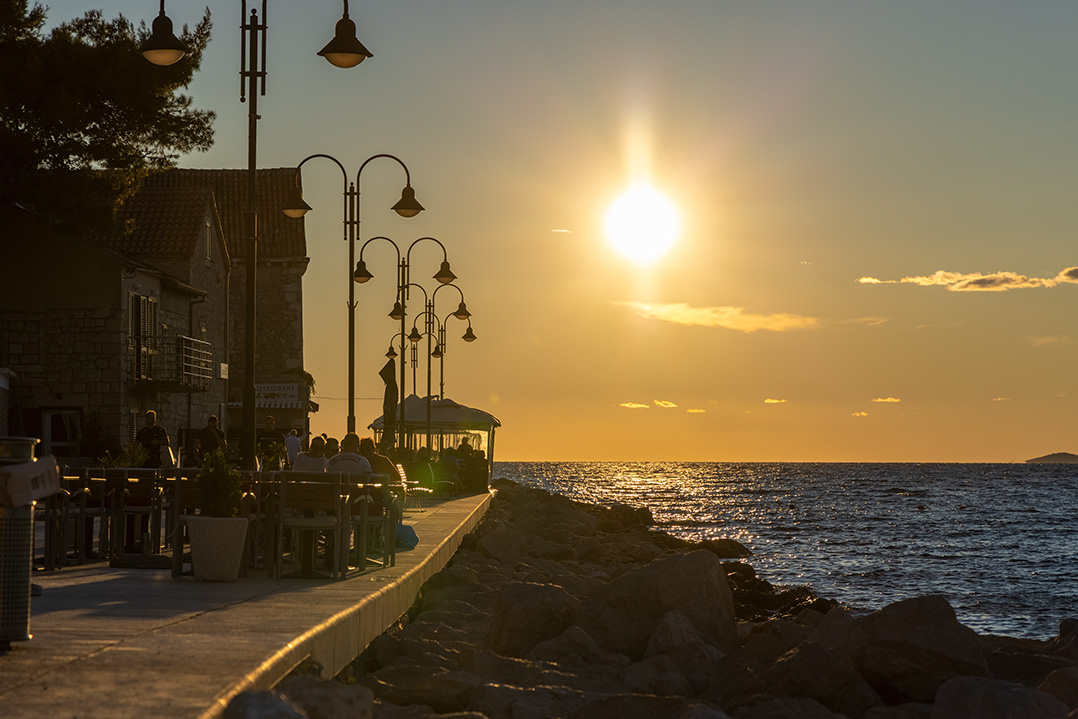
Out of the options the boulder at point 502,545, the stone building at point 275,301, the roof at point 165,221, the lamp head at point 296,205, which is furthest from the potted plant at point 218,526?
the stone building at point 275,301

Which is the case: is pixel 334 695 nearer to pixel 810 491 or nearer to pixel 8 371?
pixel 8 371

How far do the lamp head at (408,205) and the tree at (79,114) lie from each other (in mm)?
14794

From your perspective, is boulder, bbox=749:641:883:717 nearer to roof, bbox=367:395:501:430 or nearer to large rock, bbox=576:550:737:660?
large rock, bbox=576:550:737:660

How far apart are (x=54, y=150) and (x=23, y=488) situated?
30320 millimetres

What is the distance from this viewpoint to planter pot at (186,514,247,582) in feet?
37.3

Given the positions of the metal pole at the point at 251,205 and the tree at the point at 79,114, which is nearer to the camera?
the metal pole at the point at 251,205

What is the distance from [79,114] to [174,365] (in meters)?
9.20

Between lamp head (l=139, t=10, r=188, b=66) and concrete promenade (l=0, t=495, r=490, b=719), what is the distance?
5746 millimetres

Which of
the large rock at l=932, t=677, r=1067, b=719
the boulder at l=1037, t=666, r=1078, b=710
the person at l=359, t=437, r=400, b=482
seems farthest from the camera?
the person at l=359, t=437, r=400, b=482

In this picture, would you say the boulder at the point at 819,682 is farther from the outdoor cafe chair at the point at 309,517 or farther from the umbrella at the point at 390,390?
the umbrella at the point at 390,390

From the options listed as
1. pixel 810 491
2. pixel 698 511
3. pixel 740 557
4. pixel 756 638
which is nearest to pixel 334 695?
pixel 756 638

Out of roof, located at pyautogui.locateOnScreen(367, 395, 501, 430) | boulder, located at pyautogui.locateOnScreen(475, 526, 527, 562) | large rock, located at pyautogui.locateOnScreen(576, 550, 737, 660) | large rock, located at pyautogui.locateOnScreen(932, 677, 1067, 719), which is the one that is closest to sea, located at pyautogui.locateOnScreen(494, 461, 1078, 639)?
boulder, located at pyautogui.locateOnScreen(475, 526, 527, 562)

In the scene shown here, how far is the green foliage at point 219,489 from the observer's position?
1146 cm

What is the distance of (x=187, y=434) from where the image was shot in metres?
41.4
